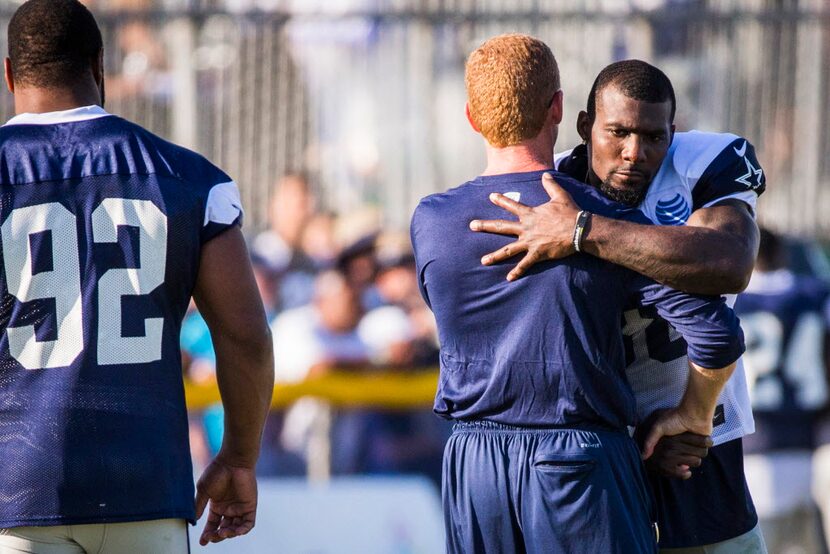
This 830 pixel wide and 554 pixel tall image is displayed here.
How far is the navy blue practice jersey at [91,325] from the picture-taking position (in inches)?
138

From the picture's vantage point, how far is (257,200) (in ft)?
30.8

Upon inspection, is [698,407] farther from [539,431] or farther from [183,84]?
[183,84]

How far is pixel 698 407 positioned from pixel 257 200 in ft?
20.2

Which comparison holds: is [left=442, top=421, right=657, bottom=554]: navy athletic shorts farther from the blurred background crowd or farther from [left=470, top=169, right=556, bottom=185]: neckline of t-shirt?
the blurred background crowd

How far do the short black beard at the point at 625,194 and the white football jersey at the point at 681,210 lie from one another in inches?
0.8

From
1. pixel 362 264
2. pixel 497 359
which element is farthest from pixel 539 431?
pixel 362 264

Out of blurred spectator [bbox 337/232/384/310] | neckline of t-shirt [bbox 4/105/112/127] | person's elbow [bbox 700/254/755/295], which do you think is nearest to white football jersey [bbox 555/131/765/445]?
person's elbow [bbox 700/254/755/295]

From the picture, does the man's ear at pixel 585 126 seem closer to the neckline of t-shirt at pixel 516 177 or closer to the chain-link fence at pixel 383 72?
the neckline of t-shirt at pixel 516 177

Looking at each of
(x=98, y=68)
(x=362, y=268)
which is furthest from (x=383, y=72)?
(x=98, y=68)

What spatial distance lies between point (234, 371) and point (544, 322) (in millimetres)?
984

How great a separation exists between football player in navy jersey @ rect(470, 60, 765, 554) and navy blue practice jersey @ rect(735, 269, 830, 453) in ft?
14.4

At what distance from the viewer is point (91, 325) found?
11.7 feet

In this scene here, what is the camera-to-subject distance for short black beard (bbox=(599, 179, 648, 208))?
3.72m

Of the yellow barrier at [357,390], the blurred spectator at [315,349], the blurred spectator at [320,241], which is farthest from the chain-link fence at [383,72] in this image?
the yellow barrier at [357,390]
